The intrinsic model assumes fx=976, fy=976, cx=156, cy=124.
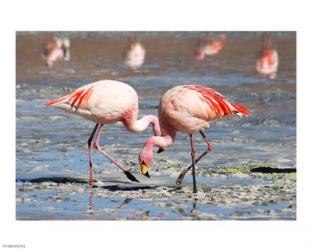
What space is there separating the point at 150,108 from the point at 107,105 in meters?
2.31

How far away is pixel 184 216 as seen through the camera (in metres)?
7.61

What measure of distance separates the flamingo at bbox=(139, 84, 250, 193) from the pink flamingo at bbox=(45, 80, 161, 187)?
14 cm

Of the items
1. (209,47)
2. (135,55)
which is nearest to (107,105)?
(209,47)

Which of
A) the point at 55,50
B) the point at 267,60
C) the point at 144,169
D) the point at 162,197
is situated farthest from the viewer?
the point at 55,50

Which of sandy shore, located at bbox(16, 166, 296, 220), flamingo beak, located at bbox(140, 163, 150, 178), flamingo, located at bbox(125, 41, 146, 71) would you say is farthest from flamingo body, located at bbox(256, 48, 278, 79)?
flamingo beak, located at bbox(140, 163, 150, 178)

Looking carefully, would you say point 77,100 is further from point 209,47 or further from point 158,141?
point 209,47

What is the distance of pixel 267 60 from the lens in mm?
13094

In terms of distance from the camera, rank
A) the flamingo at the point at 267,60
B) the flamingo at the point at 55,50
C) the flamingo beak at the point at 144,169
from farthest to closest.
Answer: the flamingo at the point at 55,50, the flamingo at the point at 267,60, the flamingo beak at the point at 144,169

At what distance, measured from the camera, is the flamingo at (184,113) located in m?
8.30

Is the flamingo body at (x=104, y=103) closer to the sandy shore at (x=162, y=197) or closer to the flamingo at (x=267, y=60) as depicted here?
the sandy shore at (x=162, y=197)

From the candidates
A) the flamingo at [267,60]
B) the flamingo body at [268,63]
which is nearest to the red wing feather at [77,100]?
the flamingo at [267,60]

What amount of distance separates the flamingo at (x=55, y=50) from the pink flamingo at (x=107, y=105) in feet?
15.2

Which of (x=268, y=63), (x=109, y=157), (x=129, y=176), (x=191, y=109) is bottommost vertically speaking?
(x=129, y=176)

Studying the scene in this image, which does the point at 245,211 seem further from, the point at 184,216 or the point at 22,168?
the point at 22,168
